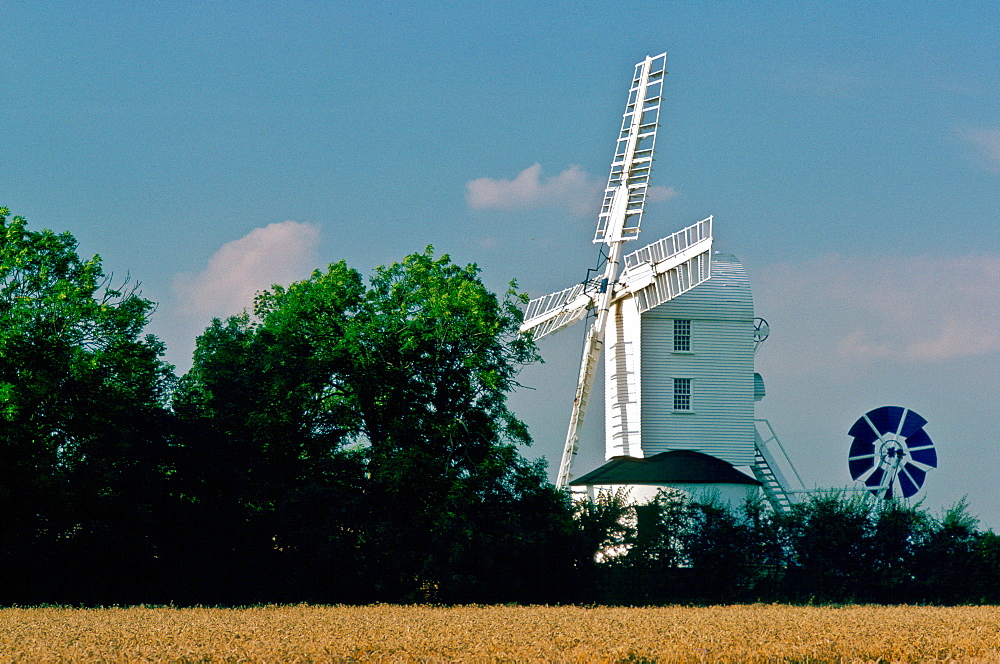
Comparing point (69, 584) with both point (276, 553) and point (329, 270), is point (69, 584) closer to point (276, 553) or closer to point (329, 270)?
point (276, 553)

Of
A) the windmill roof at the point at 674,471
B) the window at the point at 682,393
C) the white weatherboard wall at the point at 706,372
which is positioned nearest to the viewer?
the windmill roof at the point at 674,471

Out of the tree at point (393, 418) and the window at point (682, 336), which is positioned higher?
the window at point (682, 336)

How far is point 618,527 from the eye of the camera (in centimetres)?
4031

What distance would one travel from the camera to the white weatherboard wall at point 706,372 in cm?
4519

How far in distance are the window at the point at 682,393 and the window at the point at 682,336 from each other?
1224 mm

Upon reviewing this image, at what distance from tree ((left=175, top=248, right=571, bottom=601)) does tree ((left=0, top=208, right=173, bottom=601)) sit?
3272 millimetres

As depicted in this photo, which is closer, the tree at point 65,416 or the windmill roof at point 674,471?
the tree at point 65,416

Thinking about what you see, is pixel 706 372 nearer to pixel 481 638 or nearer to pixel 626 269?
pixel 626 269

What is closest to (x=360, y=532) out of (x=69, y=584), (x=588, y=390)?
(x=69, y=584)

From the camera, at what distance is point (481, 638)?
18.8m

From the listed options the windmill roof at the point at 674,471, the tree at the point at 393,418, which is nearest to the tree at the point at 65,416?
the tree at the point at 393,418

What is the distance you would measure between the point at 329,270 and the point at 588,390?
46.8ft

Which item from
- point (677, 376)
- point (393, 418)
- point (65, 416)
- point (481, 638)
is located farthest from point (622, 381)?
point (481, 638)

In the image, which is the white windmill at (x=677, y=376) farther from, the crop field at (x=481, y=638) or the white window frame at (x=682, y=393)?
the crop field at (x=481, y=638)
